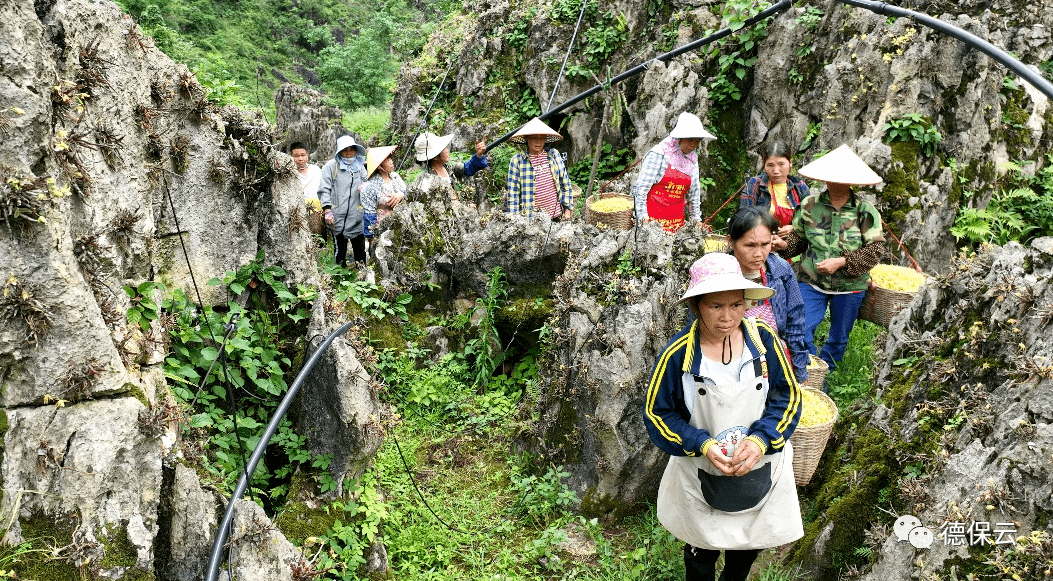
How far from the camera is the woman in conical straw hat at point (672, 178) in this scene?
20.1 ft

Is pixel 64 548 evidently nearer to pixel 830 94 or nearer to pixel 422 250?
pixel 422 250

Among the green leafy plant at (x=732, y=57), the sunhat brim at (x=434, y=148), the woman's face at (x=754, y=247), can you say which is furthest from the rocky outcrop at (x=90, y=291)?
the green leafy plant at (x=732, y=57)

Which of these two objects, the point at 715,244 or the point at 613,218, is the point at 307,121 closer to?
the point at 613,218

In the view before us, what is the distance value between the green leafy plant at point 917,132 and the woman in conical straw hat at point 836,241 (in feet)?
9.73

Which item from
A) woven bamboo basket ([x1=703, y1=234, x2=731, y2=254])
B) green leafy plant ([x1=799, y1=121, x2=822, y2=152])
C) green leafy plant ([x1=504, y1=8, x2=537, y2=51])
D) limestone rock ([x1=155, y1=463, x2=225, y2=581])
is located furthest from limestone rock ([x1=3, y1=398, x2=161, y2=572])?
green leafy plant ([x1=504, y1=8, x2=537, y2=51])

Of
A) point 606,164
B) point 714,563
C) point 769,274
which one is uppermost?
point 769,274

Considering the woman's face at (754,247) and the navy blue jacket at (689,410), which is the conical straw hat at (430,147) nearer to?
the woman's face at (754,247)

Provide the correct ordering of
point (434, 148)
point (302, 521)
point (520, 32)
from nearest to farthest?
point (302, 521), point (434, 148), point (520, 32)

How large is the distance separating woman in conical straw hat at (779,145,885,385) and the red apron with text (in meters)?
1.15

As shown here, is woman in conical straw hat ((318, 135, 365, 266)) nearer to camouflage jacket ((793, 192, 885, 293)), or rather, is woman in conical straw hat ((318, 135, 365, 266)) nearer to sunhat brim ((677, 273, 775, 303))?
camouflage jacket ((793, 192, 885, 293))

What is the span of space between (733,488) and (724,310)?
34.3 inches

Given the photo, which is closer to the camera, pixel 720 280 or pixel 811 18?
pixel 720 280

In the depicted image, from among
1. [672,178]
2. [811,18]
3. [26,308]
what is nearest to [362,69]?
[811,18]

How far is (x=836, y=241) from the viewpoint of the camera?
5.21 meters
